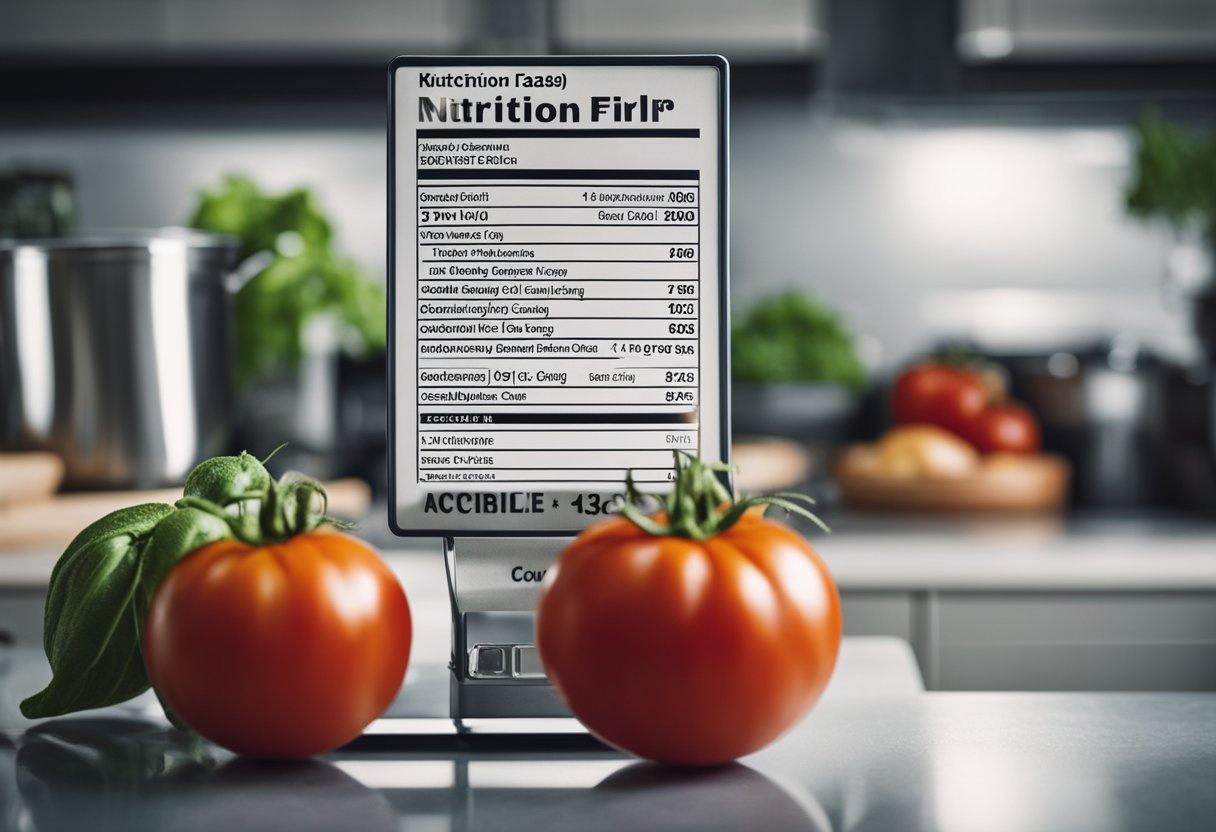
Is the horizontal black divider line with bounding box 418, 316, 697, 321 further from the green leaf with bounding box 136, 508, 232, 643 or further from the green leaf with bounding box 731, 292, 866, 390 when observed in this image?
the green leaf with bounding box 731, 292, 866, 390

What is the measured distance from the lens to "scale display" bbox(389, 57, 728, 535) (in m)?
0.63

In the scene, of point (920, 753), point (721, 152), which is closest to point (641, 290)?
point (721, 152)

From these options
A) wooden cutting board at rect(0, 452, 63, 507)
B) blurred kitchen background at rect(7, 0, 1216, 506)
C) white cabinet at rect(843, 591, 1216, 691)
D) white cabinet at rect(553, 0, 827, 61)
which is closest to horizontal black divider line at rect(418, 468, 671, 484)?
wooden cutting board at rect(0, 452, 63, 507)

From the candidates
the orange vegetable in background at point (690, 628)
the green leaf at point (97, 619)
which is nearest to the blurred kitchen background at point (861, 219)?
the green leaf at point (97, 619)

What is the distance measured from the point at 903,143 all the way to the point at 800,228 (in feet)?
0.82

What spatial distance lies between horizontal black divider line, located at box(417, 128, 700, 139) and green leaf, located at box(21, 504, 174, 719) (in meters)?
0.22

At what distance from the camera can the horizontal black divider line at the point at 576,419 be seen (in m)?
0.63

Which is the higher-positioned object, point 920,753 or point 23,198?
point 23,198

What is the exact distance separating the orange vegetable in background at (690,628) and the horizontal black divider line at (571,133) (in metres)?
0.19

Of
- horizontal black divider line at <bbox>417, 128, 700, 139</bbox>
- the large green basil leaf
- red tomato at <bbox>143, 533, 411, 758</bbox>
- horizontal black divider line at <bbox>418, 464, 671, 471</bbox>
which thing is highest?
horizontal black divider line at <bbox>417, 128, 700, 139</bbox>

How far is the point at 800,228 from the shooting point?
256cm

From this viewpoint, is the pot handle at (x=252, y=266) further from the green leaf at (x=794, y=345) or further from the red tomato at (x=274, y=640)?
the red tomato at (x=274, y=640)

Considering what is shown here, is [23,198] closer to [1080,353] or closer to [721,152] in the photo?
[721,152]

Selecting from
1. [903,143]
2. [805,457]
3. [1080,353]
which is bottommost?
[805,457]
